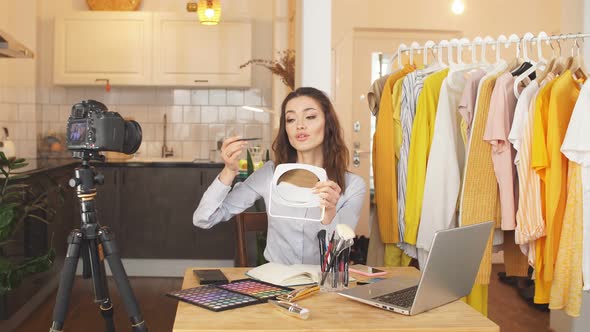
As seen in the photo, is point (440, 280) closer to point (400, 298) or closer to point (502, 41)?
point (400, 298)

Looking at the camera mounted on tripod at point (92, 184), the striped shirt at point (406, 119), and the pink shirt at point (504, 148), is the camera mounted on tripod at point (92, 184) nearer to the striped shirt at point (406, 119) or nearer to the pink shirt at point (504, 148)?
the striped shirt at point (406, 119)

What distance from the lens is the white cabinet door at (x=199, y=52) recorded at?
5.83 m

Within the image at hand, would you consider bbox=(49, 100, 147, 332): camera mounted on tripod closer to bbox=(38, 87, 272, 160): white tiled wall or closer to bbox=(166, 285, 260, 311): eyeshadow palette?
bbox=(166, 285, 260, 311): eyeshadow palette

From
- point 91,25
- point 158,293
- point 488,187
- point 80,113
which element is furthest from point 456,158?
point 91,25

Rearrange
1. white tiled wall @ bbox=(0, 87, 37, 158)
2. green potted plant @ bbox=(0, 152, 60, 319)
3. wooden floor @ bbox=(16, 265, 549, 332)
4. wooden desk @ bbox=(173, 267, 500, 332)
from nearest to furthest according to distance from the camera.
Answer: wooden desk @ bbox=(173, 267, 500, 332)
green potted plant @ bbox=(0, 152, 60, 319)
wooden floor @ bbox=(16, 265, 549, 332)
white tiled wall @ bbox=(0, 87, 37, 158)

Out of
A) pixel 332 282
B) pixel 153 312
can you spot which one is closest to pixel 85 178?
pixel 332 282

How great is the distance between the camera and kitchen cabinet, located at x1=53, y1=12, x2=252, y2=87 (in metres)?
5.78

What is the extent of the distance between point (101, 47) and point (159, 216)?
5.34ft

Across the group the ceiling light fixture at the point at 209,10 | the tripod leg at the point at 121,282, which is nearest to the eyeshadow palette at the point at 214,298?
the tripod leg at the point at 121,282

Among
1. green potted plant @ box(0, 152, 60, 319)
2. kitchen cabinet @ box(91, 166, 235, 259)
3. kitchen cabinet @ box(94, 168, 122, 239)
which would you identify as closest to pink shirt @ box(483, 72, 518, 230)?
green potted plant @ box(0, 152, 60, 319)

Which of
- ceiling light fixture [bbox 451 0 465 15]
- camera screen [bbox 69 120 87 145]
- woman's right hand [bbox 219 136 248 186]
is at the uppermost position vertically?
ceiling light fixture [bbox 451 0 465 15]

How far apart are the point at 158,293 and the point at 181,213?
0.78m

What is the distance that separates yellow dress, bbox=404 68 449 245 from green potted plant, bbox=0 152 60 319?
1758 mm

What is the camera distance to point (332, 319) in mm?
1484
